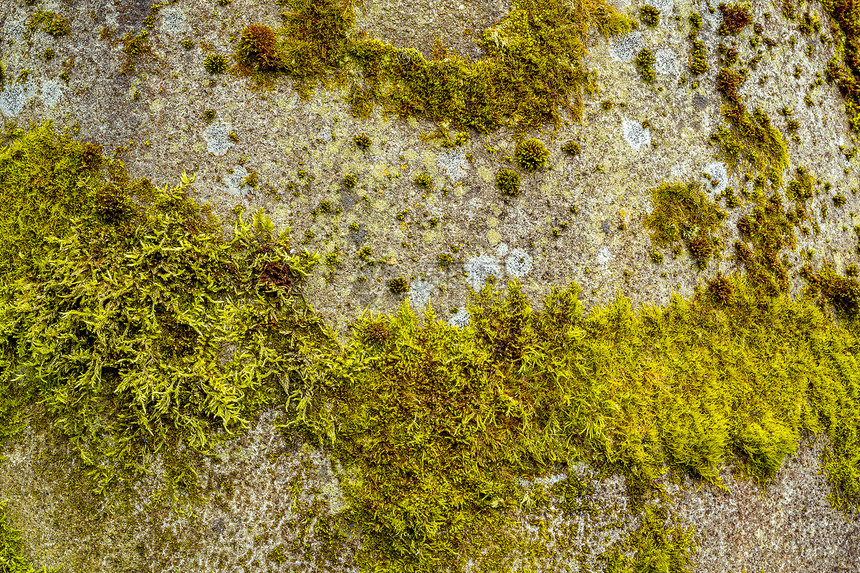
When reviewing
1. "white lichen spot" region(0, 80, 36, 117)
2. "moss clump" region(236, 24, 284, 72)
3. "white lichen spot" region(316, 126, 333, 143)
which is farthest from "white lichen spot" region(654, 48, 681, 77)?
"white lichen spot" region(0, 80, 36, 117)

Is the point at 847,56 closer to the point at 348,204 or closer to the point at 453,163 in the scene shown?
the point at 453,163

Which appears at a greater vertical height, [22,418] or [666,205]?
[666,205]

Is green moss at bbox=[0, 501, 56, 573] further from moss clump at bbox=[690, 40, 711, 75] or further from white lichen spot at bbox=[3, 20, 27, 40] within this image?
moss clump at bbox=[690, 40, 711, 75]

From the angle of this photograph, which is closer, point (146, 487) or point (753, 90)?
point (146, 487)

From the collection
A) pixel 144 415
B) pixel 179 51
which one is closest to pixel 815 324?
pixel 144 415

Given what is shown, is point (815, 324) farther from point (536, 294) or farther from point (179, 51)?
point (179, 51)
